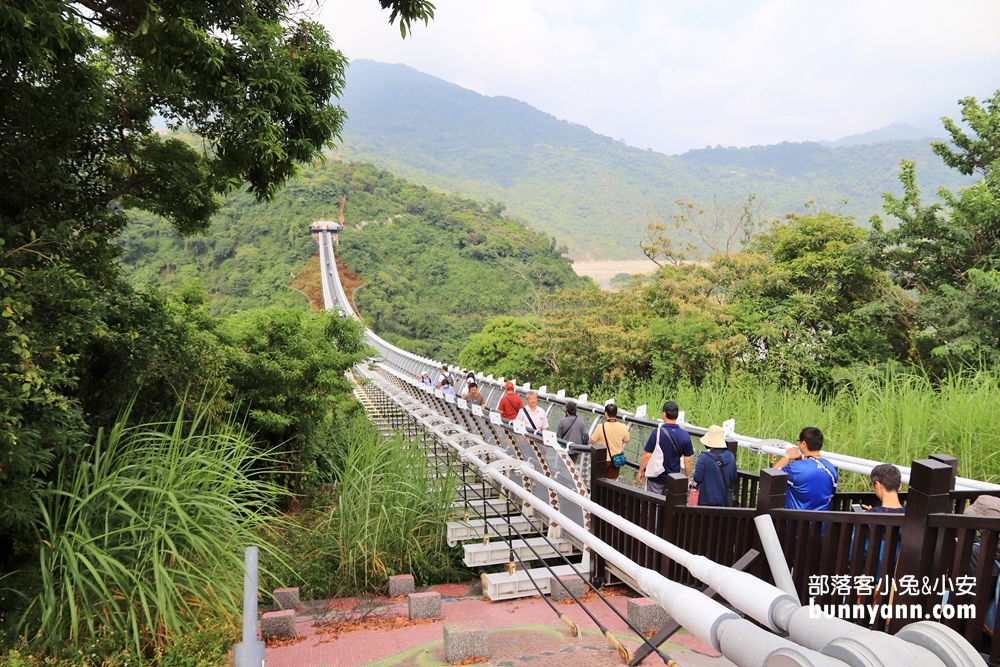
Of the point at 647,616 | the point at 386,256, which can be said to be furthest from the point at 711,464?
the point at 386,256

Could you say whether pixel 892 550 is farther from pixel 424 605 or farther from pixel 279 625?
pixel 279 625

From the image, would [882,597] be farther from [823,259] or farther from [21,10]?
[823,259]

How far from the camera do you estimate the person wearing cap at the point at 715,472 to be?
4762 mm

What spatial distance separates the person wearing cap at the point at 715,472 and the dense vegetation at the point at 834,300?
6.83 meters

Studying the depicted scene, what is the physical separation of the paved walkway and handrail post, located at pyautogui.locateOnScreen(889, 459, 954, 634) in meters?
1.04

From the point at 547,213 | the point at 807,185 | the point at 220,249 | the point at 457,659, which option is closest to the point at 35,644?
the point at 457,659

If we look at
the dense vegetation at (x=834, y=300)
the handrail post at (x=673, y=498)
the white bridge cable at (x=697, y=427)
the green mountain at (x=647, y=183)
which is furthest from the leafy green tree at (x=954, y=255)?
the green mountain at (x=647, y=183)

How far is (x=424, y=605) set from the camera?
486cm

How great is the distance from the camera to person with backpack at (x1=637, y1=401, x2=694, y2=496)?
5379 millimetres

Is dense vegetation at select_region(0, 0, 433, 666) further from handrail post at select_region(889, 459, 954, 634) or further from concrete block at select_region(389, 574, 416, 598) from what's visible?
handrail post at select_region(889, 459, 954, 634)

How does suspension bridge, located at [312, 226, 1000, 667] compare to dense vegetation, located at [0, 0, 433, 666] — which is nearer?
suspension bridge, located at [312, 226, 1000, 667]

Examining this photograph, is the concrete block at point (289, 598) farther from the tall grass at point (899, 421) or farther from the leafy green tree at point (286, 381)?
the tall grass at point (899, 421)

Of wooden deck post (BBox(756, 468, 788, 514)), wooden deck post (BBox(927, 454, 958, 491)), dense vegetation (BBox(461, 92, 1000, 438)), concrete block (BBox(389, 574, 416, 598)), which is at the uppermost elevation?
dense vegetation (BBox(461, 92, 1000, 438))

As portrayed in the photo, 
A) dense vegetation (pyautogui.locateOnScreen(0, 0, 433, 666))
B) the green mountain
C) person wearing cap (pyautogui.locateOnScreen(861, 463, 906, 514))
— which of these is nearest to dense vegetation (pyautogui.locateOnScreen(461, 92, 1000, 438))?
person wearing cap (pyautogui.locateOnScreen(861, 463, 906, 514))
